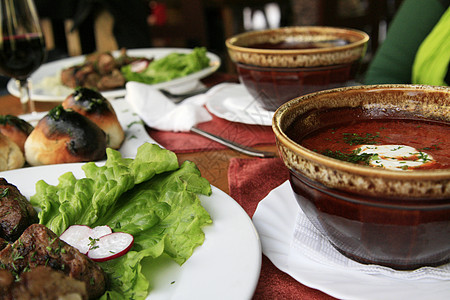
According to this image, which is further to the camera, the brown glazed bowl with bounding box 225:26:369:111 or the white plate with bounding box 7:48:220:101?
the white plate with bounding box 7:48:220:101

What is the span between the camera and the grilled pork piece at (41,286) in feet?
2.15

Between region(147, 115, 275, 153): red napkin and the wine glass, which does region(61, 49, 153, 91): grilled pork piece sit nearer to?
the wine glass

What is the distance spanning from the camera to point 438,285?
0.72m

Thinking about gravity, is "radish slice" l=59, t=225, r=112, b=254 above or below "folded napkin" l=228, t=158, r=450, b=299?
above

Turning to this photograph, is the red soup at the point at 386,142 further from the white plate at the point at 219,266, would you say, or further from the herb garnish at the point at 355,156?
the white plate at the point at 219,266

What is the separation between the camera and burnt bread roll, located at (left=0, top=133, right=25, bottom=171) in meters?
1.28

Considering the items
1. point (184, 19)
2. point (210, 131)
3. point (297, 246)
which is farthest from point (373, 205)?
point (184, 19)

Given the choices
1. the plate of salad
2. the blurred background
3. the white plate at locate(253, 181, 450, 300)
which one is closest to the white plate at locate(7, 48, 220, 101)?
the plate of salad

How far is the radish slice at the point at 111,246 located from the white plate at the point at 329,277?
0.27m

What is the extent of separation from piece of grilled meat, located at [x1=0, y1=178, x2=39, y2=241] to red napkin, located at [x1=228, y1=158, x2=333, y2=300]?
503 millimetres

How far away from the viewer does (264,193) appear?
1129mm

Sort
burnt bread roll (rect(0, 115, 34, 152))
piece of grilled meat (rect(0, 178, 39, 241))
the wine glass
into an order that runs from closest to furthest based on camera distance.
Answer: piece of grilled meat (rect(0, 178, 39, 241)) < burnt bread roll (rect(0, 115, 34, 152)) < the wine glass

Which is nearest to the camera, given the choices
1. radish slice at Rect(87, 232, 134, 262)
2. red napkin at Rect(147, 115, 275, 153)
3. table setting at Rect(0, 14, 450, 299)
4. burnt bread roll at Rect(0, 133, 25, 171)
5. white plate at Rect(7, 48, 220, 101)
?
table setting at Rect(0, 14, 450, 299)

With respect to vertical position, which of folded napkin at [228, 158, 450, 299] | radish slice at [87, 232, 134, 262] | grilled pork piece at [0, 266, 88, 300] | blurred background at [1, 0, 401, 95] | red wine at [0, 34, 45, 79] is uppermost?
red wine at [0, 34, 45, 79]
